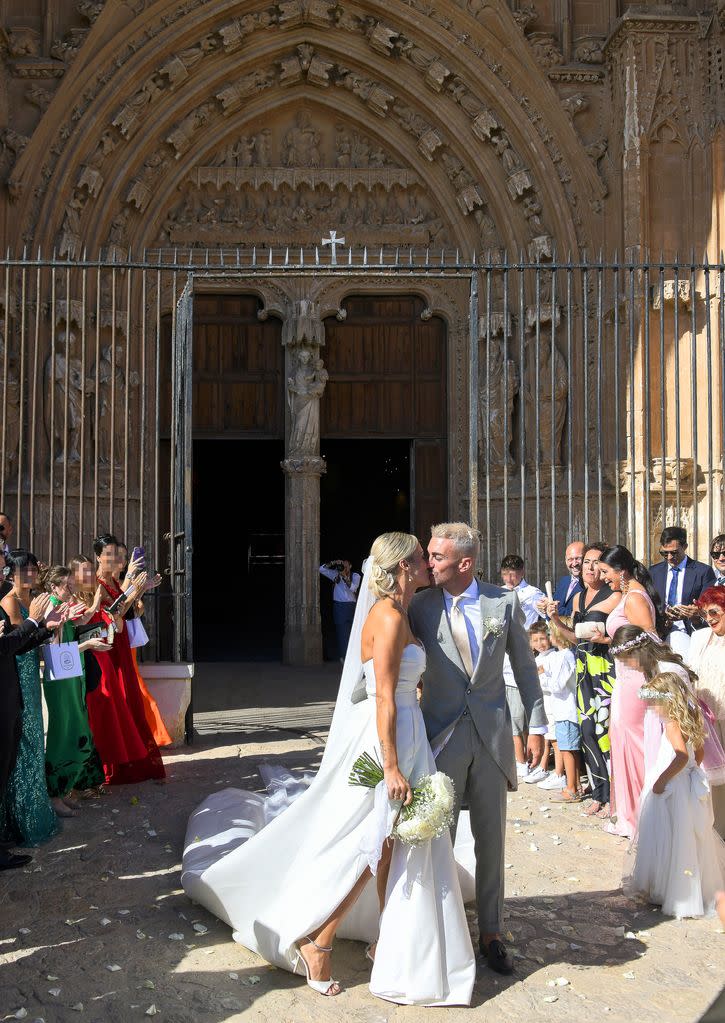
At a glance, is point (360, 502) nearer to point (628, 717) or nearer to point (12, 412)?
point (12, 412)

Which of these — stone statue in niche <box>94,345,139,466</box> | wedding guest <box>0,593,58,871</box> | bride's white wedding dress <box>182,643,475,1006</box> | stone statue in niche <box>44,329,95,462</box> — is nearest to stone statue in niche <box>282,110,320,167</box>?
stone statue in niche <box>94,345,139,466</box>

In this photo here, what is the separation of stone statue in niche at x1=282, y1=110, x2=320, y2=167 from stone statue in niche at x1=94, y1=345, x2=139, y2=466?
3.35 m

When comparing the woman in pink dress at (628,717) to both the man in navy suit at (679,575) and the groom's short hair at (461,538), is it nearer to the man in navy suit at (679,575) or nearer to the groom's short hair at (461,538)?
the groom's short hair at (461,538)

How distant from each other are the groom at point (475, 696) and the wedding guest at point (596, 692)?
2009mm

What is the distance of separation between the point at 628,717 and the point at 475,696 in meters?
1.72

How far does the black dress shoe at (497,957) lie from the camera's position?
3.91 metres

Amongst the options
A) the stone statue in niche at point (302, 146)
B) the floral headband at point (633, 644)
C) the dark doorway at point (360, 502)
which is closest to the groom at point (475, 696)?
the floral headband at point (633, 644)

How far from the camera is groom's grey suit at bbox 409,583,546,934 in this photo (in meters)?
4.02

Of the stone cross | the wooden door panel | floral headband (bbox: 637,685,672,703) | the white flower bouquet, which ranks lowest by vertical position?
the white flower bouquet

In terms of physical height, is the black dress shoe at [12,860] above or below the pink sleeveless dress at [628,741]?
below

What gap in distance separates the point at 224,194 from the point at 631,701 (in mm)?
9586

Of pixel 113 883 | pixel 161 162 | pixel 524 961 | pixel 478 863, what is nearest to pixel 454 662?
pixel 478 863

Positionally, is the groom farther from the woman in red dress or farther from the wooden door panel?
the wooden door panel

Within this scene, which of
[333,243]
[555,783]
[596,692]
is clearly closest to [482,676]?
[596,692]
